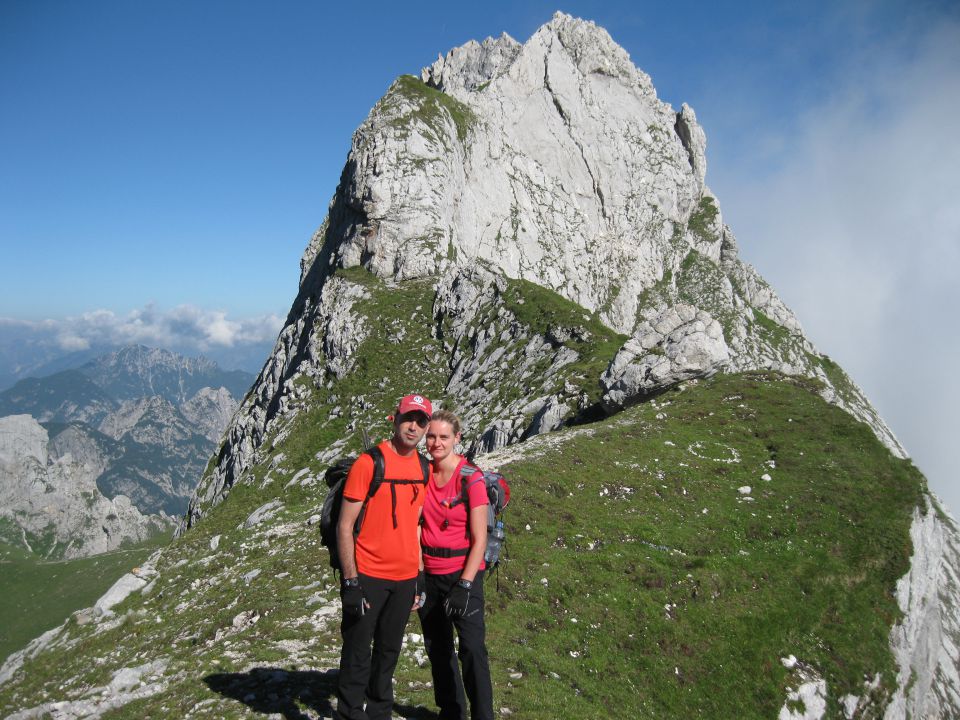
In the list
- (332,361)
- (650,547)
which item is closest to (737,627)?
(650,547)

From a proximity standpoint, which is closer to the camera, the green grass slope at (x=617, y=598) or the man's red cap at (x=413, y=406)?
the man's red cap at (x=413, y=406)

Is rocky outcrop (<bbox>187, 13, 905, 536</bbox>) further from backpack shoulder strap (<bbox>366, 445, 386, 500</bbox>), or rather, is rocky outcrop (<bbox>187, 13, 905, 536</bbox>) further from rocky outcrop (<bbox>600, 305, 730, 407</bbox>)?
backpack shoulder strap (<bbox>366, 445, 386, 500</bbox>)

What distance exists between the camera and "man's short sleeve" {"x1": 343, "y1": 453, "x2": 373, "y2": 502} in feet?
23.3

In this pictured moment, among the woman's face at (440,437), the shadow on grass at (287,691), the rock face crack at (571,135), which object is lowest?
the shadow on grass at (287,691)

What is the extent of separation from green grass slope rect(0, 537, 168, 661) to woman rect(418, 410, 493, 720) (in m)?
88.5

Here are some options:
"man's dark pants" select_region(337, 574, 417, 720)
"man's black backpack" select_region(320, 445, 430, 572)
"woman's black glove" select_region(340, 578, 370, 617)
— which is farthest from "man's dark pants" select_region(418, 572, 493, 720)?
"man's black backpack" select_region(320, 445, 430, 572)

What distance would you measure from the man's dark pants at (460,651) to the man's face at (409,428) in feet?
6.72

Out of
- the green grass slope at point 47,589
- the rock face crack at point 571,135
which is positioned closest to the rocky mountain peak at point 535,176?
the rock face crack at point 571,135

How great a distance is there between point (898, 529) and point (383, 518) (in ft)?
65.1

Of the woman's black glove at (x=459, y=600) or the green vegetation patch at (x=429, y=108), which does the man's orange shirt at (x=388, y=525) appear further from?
the green vegetation patch at (x=429, y=108)

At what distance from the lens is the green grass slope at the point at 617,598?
36.3 feet

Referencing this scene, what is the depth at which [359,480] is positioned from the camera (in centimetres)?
715

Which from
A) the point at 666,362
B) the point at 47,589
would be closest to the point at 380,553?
the point at 666,362

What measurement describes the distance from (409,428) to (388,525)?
1351 millimetres
